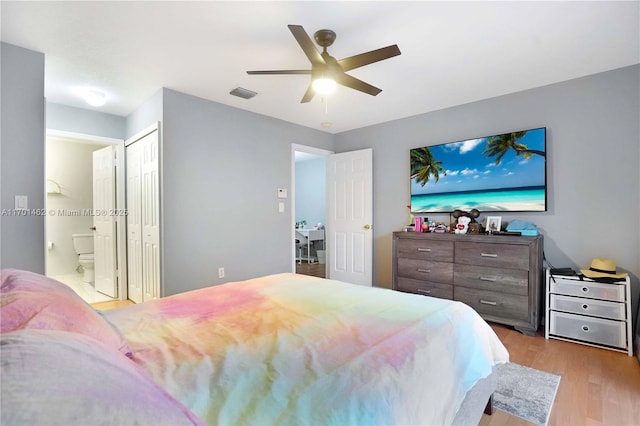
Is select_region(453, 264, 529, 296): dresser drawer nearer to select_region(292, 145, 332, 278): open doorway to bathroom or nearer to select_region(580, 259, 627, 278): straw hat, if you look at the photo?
select_region(580, 259, 627, 278): straw hat

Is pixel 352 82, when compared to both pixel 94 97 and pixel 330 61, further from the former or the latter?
pixel 94 97

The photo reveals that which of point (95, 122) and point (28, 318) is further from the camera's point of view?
point (95, 122)

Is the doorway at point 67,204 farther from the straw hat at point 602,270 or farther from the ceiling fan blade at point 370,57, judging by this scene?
the straw hat at point 602,270

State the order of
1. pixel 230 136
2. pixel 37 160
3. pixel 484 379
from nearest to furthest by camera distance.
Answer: pixel 484 379, pixel 37 160, pixel 230 136

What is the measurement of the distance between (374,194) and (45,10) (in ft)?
12.4

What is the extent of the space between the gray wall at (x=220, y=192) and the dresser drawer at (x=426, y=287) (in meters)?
1.63

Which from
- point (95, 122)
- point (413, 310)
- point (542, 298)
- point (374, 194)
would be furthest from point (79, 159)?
point (542, 298)

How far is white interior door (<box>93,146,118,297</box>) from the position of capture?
409cm

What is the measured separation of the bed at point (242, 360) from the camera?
0.50 meters

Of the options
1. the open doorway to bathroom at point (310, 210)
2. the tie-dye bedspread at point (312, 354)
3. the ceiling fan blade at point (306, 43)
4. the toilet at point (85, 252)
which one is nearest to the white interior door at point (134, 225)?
the toilet at point (85, 252)

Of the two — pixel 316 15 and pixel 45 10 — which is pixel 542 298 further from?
pixel 45 10

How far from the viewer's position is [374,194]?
14.8ft

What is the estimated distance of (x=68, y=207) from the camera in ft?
17.6

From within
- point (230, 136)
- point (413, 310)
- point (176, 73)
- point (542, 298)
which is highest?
point (176, 73)
